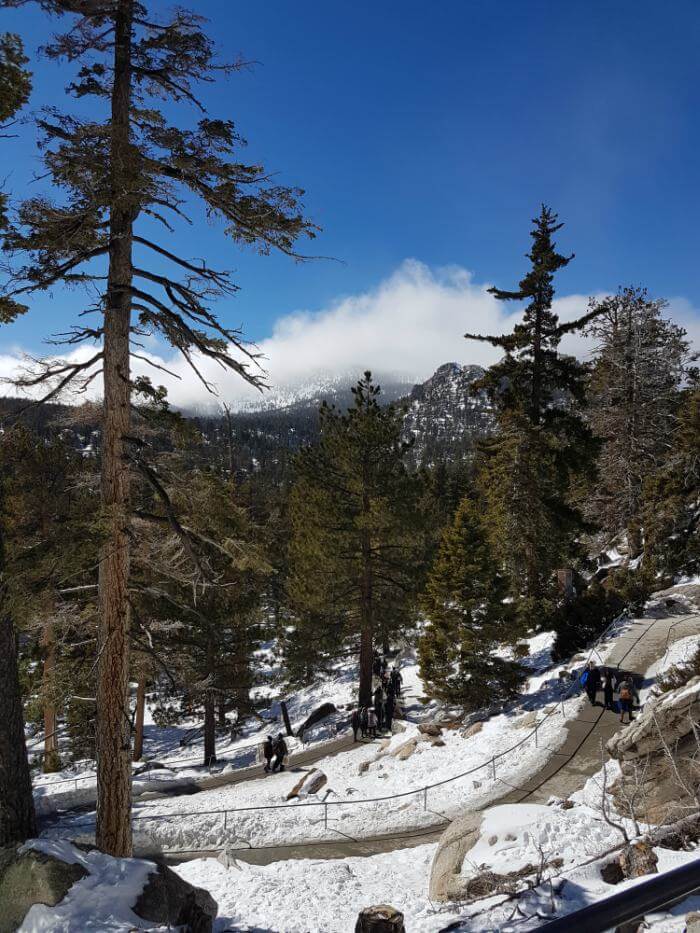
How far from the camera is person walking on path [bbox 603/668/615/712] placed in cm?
1552

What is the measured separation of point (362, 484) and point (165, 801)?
12238 millimetres

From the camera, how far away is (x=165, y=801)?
16875 mm

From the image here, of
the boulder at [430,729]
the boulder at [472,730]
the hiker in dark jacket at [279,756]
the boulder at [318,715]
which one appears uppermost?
the boulder at [472,730]

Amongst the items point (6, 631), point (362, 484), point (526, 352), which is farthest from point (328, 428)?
point (6, 631)

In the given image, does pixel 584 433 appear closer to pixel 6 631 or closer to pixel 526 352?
pixel 526 352

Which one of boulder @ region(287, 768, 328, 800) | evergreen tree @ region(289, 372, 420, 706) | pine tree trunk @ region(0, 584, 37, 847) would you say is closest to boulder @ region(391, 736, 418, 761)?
boulder @ region(287, 768, 328, 800)

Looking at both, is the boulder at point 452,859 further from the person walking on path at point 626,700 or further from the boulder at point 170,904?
the person walking on path at point 626,700

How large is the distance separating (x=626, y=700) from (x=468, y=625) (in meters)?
5.31

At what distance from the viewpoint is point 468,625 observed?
18.5 m

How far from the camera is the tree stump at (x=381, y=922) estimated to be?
19.7ft

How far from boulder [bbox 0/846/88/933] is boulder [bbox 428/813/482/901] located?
5.32 meters

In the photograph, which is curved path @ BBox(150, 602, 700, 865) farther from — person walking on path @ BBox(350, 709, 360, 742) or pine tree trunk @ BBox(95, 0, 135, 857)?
person walking on path @ BBox(350, 709, 360, 742)

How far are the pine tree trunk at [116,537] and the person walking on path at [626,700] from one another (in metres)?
12.4

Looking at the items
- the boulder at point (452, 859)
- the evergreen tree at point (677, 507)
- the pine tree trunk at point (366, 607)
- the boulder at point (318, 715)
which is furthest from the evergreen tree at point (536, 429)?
the boulder at point (452, 859)
